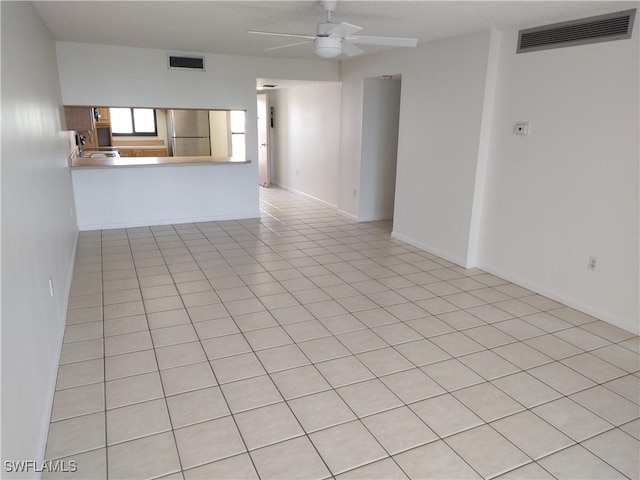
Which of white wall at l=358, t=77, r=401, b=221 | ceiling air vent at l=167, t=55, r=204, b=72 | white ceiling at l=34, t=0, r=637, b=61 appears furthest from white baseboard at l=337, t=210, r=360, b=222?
ceiling air vent at l=167, t=55, r=204, b=72

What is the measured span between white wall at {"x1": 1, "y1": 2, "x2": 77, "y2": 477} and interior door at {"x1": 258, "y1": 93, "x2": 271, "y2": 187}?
5.51 metres

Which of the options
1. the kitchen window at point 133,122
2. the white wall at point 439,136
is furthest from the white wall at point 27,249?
the kitchen window at point 133,122

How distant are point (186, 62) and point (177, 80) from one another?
25 cm

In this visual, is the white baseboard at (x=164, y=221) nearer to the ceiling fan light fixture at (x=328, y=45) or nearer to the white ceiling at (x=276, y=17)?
the white ceiling at (x=276, y=17)

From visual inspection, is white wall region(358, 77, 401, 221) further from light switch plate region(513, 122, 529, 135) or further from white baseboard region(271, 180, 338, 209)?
light switch plate region(513, 122, 529, 135)

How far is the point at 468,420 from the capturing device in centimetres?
216

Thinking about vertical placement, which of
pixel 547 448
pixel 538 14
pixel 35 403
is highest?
pixel 538 14

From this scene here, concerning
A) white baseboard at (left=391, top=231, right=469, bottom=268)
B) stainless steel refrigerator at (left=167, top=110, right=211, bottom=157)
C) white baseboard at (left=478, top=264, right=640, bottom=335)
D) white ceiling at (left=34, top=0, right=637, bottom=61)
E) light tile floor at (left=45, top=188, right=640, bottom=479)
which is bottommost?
light tile floor at (left=45, top=188, right=640, bottom=479)

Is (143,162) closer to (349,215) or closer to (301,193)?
(349,215)

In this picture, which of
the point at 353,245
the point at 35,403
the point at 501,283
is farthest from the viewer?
the point at 353,245

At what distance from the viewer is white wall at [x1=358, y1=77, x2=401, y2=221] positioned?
19.1 feet

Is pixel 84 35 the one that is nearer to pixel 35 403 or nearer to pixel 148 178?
pixel 148 178

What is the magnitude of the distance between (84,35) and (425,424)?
4799mm

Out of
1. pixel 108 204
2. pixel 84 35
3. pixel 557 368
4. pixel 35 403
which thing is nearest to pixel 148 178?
pixel 108 204
